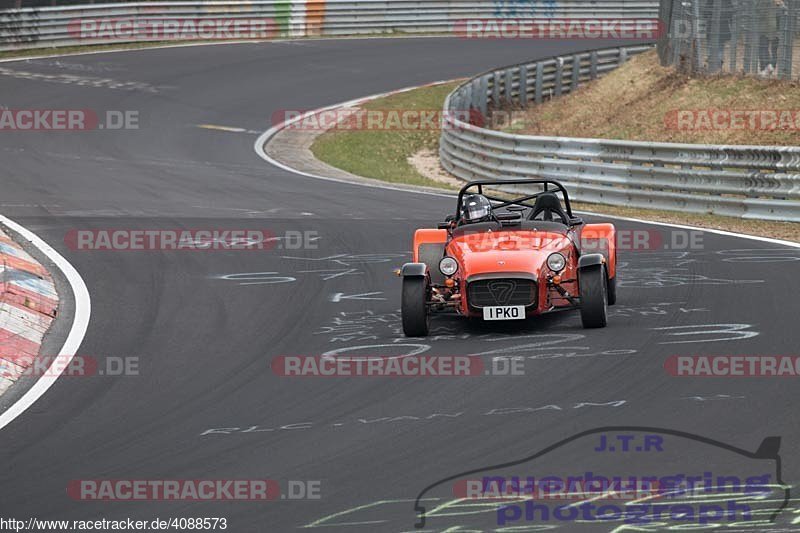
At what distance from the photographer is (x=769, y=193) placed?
18328mm

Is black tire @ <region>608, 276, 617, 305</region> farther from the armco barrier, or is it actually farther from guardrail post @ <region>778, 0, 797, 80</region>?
the armco barrier

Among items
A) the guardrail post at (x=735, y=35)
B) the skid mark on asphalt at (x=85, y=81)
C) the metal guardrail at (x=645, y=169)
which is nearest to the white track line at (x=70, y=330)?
the metal guardrail at (x=645, y=169)

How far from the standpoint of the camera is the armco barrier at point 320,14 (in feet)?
126

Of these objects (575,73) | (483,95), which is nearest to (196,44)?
(575,73)

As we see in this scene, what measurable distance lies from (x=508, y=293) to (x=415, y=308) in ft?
2.70

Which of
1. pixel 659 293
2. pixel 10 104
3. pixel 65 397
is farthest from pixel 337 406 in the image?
pixel 10 104

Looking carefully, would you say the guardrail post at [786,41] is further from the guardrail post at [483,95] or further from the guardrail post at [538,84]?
the guardrail post at [538,84]

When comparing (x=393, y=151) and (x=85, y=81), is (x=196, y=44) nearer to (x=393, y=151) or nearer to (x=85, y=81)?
(x=85, y=81)

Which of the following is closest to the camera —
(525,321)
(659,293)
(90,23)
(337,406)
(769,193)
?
(337,406)

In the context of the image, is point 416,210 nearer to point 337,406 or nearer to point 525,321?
point 525,321

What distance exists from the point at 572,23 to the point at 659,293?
35.5m

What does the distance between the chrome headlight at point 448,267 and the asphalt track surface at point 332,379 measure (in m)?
0.51

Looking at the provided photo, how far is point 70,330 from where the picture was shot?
38.2 ft

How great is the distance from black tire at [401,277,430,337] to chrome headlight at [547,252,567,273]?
3.73 feet
